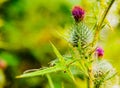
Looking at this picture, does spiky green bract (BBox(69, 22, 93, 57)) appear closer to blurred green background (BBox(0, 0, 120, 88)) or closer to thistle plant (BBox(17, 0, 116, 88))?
thistle plant (BBox(17, 0, 116, 88))

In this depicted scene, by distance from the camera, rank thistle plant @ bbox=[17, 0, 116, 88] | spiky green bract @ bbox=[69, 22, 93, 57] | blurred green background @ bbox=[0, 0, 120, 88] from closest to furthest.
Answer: thistle plant @ bbox=[17, 0, 116, 88] < spiky green bract @ bbox=[69, 22, 93, 57] < blurred green background @ bbox=[0, 0, 120, 88]

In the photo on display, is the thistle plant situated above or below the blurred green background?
below

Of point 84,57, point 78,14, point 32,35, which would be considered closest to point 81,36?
point 78,14

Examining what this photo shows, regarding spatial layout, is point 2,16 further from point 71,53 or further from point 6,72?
point 71,53

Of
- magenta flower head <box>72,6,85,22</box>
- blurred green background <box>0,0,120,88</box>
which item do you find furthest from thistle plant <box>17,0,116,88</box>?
blurred green background <box>0,0,120,88</box>

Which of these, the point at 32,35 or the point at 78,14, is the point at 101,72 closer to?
the point at 78,14

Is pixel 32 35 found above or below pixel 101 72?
above
